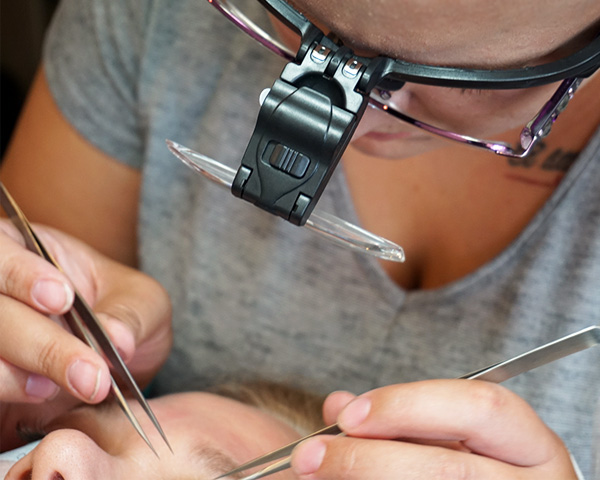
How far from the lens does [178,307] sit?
3.21 ft

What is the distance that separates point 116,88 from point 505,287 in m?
0.56

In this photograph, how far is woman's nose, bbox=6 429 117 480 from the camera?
1.88ft

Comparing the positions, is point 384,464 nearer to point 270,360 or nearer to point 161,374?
point 270,360

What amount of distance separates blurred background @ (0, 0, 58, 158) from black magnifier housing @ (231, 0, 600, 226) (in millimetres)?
1230

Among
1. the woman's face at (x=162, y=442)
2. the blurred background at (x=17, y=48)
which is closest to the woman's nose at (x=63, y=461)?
the woman's face at (x=162, y=442)

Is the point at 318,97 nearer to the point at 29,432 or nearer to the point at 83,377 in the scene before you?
the point at 83,377

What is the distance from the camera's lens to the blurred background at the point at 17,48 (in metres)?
Result: 1.57

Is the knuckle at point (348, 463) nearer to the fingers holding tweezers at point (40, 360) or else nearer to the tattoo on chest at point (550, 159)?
the fingers holding tweezers at point (40, 360)

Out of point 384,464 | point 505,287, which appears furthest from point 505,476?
point 505,287

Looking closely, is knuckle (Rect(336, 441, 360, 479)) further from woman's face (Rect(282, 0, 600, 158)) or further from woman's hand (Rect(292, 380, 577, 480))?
woman's face (Rect(282, 0, 600, 158))

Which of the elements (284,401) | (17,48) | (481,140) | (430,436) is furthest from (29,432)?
(17,48)

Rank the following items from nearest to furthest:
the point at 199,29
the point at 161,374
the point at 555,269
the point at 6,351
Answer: the point at 6,351
the point at 555,269
the point at 199,29
the point at 161,374

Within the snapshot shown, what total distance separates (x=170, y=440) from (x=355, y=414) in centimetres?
23

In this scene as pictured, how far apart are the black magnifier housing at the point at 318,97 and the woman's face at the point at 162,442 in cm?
28
